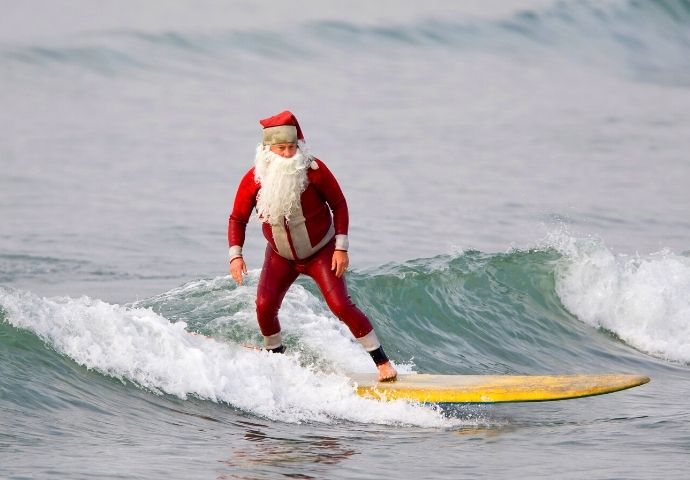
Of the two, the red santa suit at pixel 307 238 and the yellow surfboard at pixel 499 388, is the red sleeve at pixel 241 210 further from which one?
the yellow surfboard at pixel 499 388

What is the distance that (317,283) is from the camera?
8383 mm

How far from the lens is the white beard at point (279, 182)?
8.00 meters

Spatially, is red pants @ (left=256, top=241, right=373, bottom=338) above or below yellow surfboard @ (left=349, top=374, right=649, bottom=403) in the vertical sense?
above

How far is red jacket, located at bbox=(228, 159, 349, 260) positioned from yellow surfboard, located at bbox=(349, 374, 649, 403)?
1.11 metres

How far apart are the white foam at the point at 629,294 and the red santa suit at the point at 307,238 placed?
16.5 ft

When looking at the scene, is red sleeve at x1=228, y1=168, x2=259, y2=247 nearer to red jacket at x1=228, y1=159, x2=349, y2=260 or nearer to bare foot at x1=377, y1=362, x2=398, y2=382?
red jacket at x1=228, y1=159, x2=349, y2=260

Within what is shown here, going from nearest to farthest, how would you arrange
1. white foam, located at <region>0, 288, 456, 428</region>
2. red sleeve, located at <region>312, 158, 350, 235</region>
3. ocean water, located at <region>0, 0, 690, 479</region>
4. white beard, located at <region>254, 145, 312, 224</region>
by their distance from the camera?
ocean water, located at <region>0, 0, 690, 479</region>, white beard, located at <region>254, 145, 312, 224</region>, red sleeve, located at <region>312, 158, 350, 235</region>, white foam, located at <region>0, 288, 456, 428</region>

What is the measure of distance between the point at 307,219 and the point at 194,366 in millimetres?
1461

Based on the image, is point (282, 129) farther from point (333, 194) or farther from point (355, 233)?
point (355, 233)

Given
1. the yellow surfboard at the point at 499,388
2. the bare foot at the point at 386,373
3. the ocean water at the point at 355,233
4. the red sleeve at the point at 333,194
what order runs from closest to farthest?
the ocean water at the point at 355,233 → the red sleeve at the point at 333,194 → the yellow surfboard at the point at 499,388 → the bare foot at the point at 386,373

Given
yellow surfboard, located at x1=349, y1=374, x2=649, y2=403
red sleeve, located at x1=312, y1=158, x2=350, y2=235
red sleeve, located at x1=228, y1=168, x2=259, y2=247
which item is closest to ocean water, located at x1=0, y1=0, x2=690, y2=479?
yellow surfboard, located at x1=349, y1=374, x2=649, y2=403

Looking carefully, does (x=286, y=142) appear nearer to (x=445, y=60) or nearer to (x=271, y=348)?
(x=271, y=348)

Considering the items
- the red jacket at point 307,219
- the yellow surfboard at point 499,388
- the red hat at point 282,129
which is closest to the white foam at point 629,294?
the yellow surfboard at point 499,388

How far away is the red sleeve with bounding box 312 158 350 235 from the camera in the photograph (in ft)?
26.6
